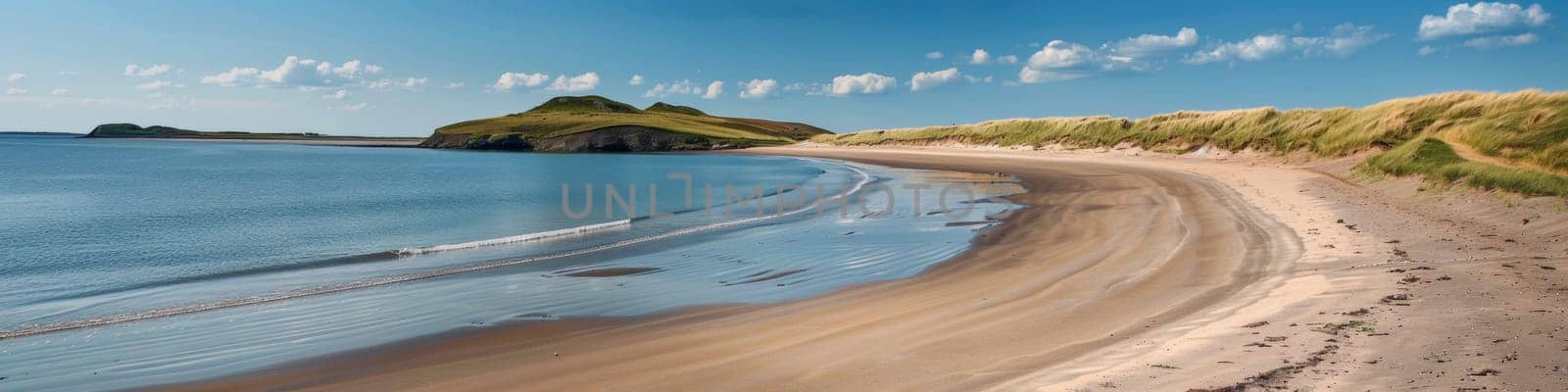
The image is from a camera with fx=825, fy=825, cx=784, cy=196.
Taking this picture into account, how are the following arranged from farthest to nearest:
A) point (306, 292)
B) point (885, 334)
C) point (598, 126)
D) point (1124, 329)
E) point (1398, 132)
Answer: point (598, 126) < point (1398, 132) < point (306, 292) < point (885, 334) < point (1124, 329)

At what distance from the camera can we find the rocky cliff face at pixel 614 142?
102 metres

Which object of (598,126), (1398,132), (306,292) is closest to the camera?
(306,292)

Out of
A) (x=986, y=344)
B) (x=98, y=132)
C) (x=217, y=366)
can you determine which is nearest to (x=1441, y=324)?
(x=986, y=344)

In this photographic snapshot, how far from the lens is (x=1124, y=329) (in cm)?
682

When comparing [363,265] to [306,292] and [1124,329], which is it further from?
[1124,329]

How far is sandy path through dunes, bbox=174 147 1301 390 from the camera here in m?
5.93

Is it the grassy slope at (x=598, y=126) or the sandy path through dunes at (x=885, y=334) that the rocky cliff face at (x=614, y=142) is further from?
the sandy path through dunes at (x=885, y=334)

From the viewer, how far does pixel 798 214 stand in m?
20.1

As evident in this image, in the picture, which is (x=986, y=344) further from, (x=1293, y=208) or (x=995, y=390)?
(x=1293, y=208)

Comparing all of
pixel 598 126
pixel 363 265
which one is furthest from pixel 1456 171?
pixel 598 126

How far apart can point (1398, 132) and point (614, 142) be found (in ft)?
290

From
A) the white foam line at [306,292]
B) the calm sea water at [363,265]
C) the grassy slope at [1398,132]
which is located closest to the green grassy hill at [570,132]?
the grassy slope at [1398,132]

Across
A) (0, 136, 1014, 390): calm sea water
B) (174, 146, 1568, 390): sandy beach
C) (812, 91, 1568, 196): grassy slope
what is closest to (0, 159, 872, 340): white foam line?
(0, 136, 1014, 390): calm sea water

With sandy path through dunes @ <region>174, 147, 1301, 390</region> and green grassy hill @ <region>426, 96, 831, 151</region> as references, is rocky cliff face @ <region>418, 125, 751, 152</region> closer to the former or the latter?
green grassy hill @ <region>426, 96, 831, 151</region>
